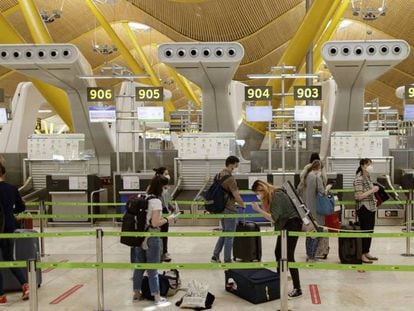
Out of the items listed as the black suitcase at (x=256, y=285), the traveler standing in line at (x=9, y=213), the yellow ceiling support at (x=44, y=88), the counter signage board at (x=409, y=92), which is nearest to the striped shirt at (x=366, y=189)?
the black suitcase at (x=256, y=285)

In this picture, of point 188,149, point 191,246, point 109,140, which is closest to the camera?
point 191,246

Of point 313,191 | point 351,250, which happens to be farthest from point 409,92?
point 351,250

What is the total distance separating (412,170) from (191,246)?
7.07 meters

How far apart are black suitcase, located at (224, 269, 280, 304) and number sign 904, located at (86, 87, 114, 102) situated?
24.0 feet

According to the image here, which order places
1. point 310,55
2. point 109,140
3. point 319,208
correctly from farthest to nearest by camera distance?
point 310,55 → point 109,140 → point 319,208

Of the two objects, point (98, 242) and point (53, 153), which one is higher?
point (53, 153)

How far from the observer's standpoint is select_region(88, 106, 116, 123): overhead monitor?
11.9 m

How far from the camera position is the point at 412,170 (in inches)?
→ 506

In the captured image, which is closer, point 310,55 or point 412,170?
point 412,170

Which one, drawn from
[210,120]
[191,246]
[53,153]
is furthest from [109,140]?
[191,246]

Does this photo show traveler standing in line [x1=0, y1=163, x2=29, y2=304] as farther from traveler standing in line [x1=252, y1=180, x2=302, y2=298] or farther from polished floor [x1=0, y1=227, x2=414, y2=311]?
traveler standing in line [x1=252, y1=180, x2=302, y2=298]

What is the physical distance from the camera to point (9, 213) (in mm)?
5672

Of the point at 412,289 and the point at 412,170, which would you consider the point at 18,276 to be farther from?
the point at 412,170

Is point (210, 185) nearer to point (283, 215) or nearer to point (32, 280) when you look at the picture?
point (283, 215)
